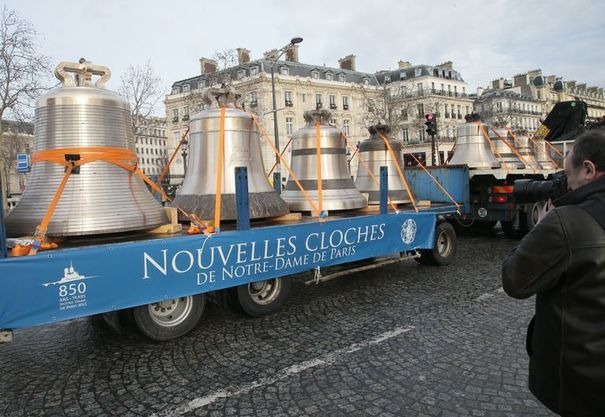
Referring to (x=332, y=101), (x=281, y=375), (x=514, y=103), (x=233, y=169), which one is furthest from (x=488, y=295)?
(x=514, y=103)

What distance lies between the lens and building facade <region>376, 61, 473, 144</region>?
7169 cm

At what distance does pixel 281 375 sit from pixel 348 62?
243ft

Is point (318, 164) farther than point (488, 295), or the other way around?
point (318, 164)

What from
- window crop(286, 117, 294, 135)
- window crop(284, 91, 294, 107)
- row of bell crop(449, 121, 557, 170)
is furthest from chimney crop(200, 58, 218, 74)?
row of bell crop(449, 121, 557, 170)

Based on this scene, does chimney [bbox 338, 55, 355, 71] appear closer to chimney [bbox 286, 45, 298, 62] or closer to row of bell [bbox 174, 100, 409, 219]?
chimney [bbox 286, 45, 298, 62]

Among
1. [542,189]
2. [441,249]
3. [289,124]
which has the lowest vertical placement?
[441,249]

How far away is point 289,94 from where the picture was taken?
60875 millimetres

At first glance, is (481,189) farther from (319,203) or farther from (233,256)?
(233,256)

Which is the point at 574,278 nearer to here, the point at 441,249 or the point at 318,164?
the point at 318,164

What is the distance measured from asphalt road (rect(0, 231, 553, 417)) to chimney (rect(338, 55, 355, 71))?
2795 inches

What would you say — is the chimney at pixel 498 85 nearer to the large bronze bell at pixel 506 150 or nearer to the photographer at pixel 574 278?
the large bronze bell at pixel 506 150

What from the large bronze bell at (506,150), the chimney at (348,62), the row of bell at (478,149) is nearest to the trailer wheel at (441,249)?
the row of bell at (478,149)

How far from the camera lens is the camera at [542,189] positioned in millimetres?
2363

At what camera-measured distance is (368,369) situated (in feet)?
14.8
